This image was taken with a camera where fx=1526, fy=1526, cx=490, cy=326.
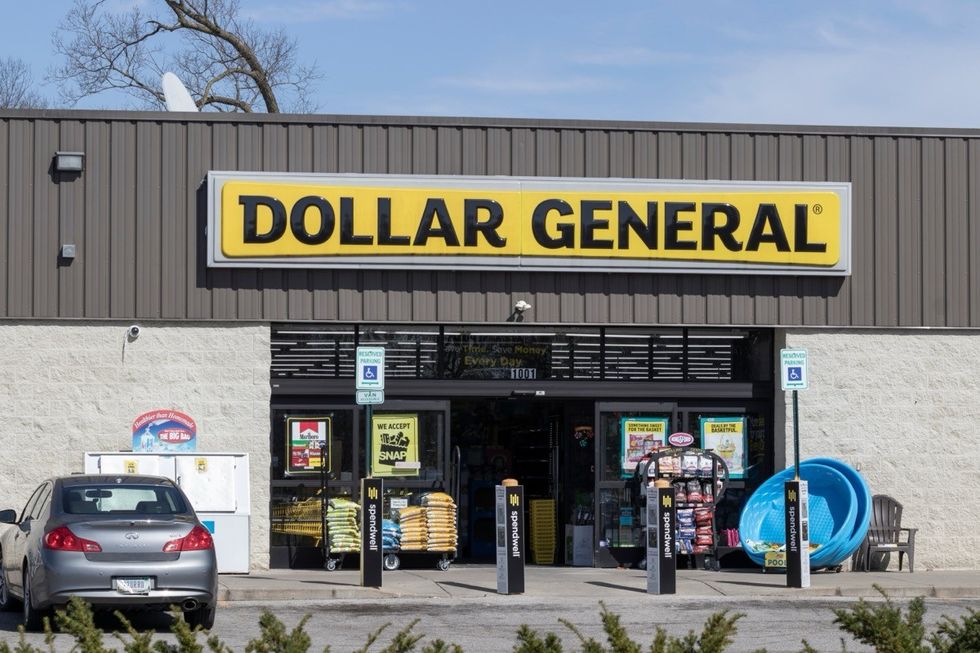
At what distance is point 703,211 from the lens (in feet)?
67.2

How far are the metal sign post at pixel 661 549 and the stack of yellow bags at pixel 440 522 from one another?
344 centimetres

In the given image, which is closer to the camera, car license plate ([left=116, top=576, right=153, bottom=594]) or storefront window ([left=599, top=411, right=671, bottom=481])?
car license plate ([left=116, top=576, right=153, bottom=594])

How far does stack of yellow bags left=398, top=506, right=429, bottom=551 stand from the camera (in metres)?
19.9

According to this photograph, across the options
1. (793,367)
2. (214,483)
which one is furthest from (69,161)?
(793,367)

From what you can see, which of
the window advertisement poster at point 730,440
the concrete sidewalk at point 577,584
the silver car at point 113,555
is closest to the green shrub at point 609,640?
the silver car at point 113,555

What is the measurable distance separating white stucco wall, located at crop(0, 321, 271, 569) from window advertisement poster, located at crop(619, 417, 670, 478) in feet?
16.0

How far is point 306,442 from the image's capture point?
2028 cm

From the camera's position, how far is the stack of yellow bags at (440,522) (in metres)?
20.0

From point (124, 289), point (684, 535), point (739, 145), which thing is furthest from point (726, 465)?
point (124, 289)

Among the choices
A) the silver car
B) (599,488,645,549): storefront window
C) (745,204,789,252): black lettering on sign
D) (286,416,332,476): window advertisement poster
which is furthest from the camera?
(599,488,645,549): storefront window

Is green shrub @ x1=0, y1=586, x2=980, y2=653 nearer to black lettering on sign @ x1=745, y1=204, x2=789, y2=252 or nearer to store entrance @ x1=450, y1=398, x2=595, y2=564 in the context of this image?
black lettering on sign @ x1=745, y1=204, x2=789, y2=252

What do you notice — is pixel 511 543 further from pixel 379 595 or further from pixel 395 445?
pixel 395 445

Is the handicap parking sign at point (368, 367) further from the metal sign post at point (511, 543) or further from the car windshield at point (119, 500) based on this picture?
the car windshield at point (119, 500)

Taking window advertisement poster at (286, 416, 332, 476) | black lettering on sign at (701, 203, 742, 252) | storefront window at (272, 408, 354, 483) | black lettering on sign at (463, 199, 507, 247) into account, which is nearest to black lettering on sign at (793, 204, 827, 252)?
black lettering on sign at (701, 203, 742, 252)
